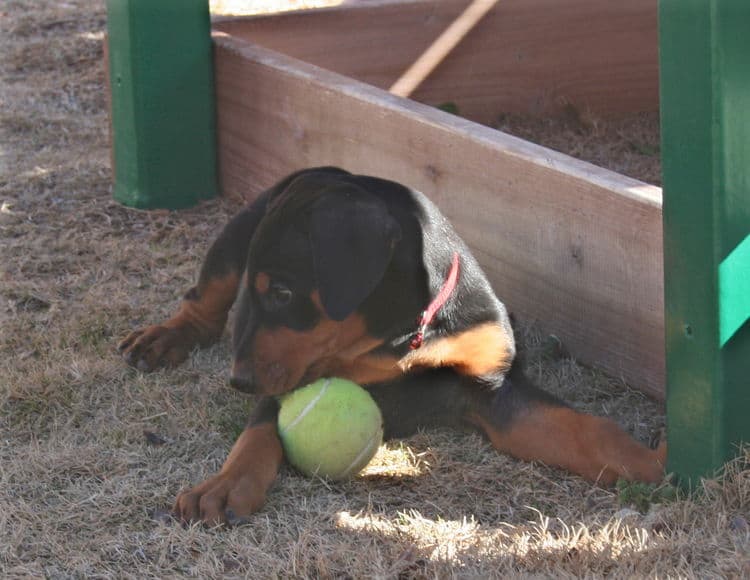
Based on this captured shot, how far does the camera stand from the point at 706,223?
285cm

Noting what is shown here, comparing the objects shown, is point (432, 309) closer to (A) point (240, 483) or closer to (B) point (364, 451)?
(B) point (364, 451)

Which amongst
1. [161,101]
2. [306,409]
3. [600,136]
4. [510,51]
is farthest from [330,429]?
[510,51]

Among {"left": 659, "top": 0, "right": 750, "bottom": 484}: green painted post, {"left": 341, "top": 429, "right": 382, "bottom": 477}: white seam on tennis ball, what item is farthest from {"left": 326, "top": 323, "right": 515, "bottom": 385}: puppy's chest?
{"left": 659, "top": 0, "right": 750, "bottom": 484}: green painted post

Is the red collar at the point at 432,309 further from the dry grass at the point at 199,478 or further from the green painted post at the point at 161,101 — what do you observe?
the green painted post at the point at 161,101

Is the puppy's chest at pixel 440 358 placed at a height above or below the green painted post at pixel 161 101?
below

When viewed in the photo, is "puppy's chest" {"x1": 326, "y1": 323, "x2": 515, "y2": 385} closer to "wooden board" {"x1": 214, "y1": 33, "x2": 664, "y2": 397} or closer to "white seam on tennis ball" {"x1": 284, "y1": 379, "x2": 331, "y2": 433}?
"white seam on tennis ball" {"x1": 284, "y1": 379, "x2": 331, "y2": 433}

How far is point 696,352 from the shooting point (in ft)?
9.61

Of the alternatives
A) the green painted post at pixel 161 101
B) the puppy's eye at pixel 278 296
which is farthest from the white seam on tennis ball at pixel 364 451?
the green painted post at pixel 161 101

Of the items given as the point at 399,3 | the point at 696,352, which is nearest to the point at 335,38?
the point at 399,3

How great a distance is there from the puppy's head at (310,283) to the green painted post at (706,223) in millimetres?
726

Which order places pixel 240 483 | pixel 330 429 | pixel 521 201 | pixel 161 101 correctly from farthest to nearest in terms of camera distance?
pixel 161 101 < pixel 521 201 < pixel 330 429 < pixel 240 483

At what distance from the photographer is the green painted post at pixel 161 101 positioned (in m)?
5.38

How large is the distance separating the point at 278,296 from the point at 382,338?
12.3 inches

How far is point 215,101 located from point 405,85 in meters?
0.99
